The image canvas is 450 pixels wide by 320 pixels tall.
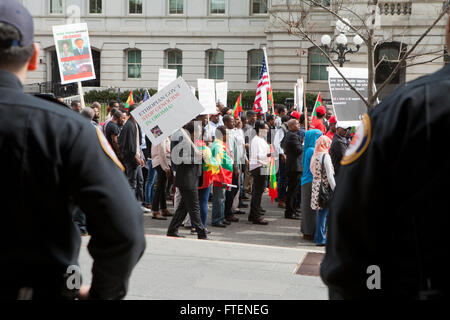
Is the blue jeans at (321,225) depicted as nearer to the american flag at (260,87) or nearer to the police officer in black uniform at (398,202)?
the american flag at (260,87)

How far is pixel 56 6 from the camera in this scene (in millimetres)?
37125

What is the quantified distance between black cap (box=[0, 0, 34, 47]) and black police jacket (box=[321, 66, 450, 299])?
1.20m

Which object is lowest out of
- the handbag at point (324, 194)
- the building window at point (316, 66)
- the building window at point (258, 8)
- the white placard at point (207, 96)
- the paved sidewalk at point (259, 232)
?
the paved sidewalk at point (259, 232)

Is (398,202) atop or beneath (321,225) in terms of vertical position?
atop

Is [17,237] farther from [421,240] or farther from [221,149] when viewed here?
[221,149]

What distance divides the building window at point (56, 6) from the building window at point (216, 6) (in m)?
9.79

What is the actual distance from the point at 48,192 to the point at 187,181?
654 centimetres

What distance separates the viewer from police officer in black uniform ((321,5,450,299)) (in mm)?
1688

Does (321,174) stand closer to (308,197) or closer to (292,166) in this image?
(308,197)

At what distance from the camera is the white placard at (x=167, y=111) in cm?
822

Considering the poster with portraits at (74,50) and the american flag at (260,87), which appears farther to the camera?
the american flag at (260,87)

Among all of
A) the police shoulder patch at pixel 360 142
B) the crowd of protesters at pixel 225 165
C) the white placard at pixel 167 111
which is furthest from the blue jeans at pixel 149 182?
the police shoulder patch at pixel 360 142

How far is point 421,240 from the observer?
1691 mm

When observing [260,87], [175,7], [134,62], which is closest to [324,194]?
[260,87]
